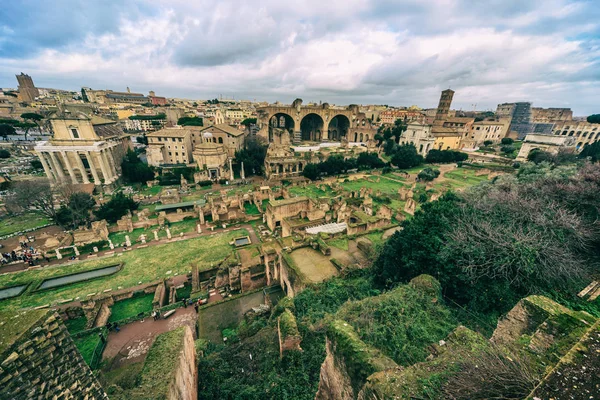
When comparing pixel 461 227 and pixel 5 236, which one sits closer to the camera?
pixel 461 227

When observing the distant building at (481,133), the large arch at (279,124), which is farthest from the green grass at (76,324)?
the distant building at (481,133)

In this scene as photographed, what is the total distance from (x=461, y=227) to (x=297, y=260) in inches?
355

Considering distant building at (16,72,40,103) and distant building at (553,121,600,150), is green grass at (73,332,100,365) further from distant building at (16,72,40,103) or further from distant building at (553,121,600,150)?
distant building at (16,72,40,103)

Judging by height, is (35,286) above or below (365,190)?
below

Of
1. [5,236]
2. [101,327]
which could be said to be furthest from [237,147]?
[101,327]

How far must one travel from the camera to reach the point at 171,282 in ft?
55.0

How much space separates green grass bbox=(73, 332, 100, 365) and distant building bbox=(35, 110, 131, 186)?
108 feet

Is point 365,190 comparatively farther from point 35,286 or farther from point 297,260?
point 35,286

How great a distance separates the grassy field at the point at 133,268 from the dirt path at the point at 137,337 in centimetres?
425

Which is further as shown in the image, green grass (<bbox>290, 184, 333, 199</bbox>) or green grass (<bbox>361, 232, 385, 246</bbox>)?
green grass (<bbox>290, 184, 333, 199</bbox>)

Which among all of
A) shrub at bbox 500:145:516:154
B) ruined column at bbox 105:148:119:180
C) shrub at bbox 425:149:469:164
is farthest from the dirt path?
shrub at bbox 500:145:516:154

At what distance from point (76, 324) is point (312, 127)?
7278cm

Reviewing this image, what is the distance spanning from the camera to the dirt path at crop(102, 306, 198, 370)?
11.7 meters

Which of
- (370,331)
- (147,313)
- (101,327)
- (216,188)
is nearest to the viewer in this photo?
(370,331)
